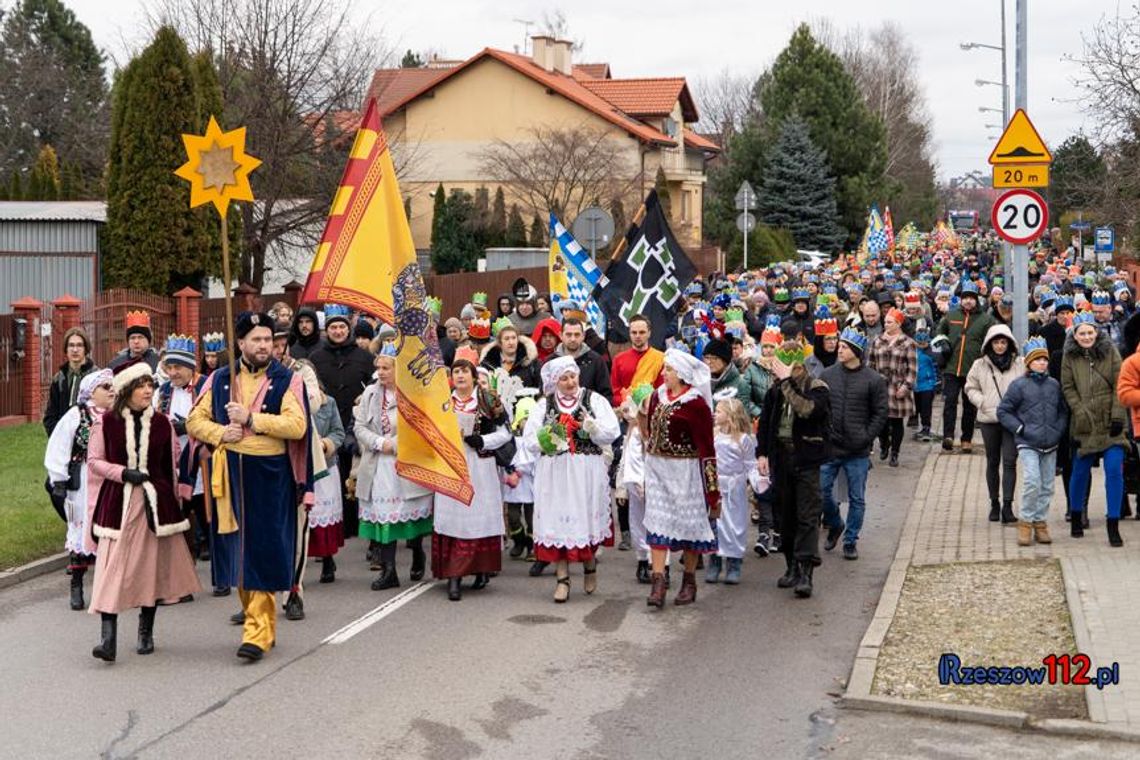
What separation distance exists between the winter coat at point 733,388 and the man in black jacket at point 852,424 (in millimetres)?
713

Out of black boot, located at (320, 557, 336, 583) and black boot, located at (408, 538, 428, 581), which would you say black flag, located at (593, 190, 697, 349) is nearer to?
black boot, located at (408, 538, 428, 581)

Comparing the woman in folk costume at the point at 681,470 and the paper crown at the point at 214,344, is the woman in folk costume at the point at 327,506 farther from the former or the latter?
the woman in folk costume at the point at 681,470

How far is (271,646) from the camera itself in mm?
10031

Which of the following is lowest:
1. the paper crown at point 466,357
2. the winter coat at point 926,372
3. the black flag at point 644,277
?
the winter coat at point 926,372

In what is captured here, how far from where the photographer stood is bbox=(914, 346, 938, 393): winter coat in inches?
813

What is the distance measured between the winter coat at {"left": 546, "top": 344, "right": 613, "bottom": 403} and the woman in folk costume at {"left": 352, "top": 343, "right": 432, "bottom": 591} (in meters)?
1.86

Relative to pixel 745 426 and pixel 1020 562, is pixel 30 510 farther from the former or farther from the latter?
pixel 1020 562

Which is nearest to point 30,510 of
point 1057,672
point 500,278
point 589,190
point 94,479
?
point 94,479

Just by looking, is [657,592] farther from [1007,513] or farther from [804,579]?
[1007,513]

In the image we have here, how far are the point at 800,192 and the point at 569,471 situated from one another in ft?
210

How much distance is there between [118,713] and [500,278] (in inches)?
1254

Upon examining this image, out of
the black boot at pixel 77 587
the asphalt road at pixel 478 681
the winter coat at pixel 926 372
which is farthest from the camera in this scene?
the winter coat at pixel 926 372

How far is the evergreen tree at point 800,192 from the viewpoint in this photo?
242 feet

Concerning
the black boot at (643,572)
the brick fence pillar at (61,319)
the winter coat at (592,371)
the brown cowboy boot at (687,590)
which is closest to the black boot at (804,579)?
the brown cowboy boot at (687,590)
